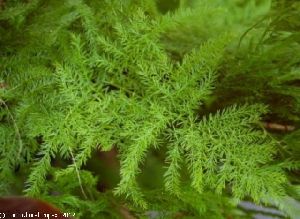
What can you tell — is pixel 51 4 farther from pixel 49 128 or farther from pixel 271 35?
pixel 271 35

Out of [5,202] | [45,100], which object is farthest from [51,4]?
[5,202]

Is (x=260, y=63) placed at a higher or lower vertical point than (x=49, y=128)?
higher

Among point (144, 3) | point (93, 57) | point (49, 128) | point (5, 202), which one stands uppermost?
point (144, 3)

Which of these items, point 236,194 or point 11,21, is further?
point 11,21

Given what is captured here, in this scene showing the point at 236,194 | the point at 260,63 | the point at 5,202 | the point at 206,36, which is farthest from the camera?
the point at 206,36

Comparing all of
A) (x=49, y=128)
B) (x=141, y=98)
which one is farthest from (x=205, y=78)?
(x=49, y=128)

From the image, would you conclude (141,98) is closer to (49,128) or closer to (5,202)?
(49,128)

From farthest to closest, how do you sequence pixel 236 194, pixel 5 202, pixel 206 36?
pixel 206 36 < pixel 236 194 < pixel 5 202
